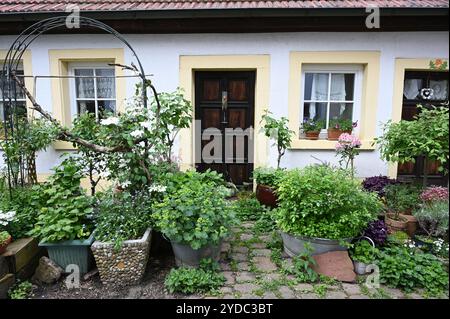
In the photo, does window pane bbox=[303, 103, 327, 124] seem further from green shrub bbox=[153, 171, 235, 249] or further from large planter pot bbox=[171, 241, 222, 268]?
large planter pot bbox=[171, 241, 222, 268]

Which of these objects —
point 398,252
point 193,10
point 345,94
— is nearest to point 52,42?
point 193,10

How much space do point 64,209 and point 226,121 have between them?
10.3ft

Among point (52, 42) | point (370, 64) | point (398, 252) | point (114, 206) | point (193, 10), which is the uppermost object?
point (193, 10)

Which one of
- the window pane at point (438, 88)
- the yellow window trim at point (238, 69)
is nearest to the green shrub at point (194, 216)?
the yellow window trim at point (238, 69)

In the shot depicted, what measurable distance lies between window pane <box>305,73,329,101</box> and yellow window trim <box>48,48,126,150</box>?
3.10 metres

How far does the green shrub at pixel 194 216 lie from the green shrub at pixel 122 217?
0.17 metres

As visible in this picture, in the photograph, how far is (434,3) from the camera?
4.55 metres

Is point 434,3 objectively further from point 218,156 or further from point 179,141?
point 179,141

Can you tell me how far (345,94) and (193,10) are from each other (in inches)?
112

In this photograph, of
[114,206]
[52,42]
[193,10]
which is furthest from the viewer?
[52,42]
